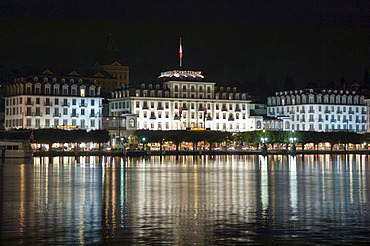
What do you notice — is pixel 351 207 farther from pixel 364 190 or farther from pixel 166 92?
pixel 166 92

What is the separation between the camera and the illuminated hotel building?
520 ft

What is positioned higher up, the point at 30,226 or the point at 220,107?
the point at 220,107

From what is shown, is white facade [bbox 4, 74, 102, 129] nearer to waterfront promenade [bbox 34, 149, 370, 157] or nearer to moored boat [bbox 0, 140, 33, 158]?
waterfront promenade [bbox 34, 149, 370, 157]

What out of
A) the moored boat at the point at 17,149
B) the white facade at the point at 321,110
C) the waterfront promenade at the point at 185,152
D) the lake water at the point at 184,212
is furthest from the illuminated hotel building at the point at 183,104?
the lake water at the point at 184,212

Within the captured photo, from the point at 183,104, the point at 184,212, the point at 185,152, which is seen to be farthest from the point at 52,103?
the point at 184,212

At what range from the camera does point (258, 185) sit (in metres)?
52.9

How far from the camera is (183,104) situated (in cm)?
16462

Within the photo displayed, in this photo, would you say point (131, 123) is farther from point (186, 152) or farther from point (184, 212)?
point (184, 212)

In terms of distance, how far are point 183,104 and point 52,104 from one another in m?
29.8

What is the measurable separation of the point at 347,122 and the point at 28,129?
76.5 meters

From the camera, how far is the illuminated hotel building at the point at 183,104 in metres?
158

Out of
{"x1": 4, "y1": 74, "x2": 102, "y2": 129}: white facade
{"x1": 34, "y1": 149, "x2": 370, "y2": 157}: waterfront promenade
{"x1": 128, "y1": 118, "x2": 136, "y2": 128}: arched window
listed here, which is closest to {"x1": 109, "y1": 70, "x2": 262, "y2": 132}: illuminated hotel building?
{"x1": 128, "y1": 118, "x2": 136, "y2": 128}: arched window

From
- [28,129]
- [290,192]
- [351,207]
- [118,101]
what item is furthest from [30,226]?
[118,101]

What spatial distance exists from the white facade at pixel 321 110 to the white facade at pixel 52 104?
4792 cm
